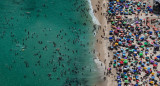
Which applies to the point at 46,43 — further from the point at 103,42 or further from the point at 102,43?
the point at 103,42

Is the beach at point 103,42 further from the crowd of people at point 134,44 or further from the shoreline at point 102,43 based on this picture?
the crowd of people at point 134,44

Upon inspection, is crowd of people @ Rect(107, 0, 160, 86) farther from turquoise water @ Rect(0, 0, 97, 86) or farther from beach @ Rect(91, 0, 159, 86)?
turquoise water @ Rect(0, 0, 97, 86)

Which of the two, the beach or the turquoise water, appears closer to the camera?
the beach

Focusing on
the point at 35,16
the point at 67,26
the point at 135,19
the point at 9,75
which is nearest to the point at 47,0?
the point at 35,16

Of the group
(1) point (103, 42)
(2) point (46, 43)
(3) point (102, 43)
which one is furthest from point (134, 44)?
(2) point (46, 43)

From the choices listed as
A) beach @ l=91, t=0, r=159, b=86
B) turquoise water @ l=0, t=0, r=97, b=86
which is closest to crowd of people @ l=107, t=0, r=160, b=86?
beach @ l=91, t=0, r=159, b=86

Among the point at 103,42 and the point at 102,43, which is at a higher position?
the point at 103,42
